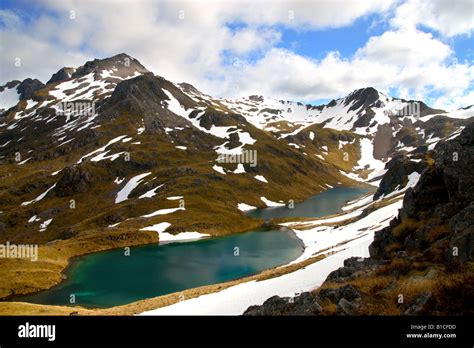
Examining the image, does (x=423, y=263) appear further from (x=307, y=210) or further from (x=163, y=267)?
(x=307, y=210)

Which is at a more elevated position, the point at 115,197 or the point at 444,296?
the point at 115,197

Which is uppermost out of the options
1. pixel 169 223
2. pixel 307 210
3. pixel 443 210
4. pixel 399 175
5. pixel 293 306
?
pixel 399 175

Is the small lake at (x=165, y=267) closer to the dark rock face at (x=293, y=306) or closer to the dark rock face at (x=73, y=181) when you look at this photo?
the dark rock face at (x=293, y=306)

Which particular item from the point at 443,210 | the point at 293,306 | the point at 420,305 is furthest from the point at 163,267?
the point at 420,305

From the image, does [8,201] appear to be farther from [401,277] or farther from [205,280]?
[401,277]
